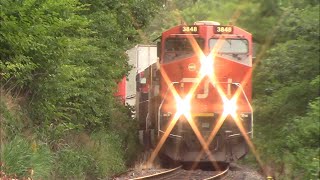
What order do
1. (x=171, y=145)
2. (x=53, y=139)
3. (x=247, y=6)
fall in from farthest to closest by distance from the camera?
(x=171, y=145), (x=53, y=139), (x=247, y=6)

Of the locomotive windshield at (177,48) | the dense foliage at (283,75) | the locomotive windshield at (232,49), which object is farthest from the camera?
the locomotive windshield at (177,48)

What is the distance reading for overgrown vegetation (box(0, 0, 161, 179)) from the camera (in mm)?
10812

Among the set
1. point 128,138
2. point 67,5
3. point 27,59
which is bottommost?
point 128,138

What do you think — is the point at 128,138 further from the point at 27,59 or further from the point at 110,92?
Answer: the point at 27,59

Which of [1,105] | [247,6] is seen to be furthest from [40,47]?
[247,6]

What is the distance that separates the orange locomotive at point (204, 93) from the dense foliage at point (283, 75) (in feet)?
1.83

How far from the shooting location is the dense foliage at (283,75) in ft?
30.5

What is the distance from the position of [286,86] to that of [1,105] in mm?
7543

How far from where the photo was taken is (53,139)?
43.7 ft

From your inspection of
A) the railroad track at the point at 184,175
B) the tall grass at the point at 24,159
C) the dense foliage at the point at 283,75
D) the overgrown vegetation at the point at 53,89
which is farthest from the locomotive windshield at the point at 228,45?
the tall grass at the point at 24,159

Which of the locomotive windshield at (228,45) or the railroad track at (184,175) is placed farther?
the locomotive windshield at (228,45)

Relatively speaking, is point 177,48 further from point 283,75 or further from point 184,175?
point 184,175

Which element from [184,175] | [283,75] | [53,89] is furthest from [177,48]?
[53,89]

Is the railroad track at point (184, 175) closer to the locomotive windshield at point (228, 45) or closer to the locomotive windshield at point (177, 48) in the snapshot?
the locomotive windshield at point (177, 48)
